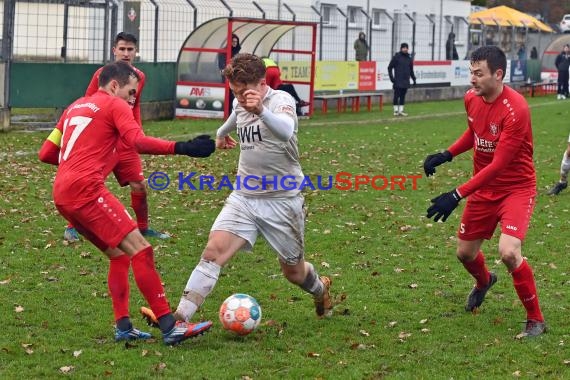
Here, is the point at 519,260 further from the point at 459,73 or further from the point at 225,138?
the point at 459,73

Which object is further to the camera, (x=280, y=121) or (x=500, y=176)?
(x=500, y=176)

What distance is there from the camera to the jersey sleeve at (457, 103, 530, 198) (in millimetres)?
7305

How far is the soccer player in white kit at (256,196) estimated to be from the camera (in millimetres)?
6957

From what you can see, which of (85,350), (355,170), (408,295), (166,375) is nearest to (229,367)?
(166,375)

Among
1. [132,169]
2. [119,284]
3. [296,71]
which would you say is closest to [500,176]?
[119,284]

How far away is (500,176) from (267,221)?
5.71 feet

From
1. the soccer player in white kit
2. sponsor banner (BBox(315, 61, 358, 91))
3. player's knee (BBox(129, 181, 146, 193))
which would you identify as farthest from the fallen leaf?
sponsor banner (BBox(315, 61, 358, 91))

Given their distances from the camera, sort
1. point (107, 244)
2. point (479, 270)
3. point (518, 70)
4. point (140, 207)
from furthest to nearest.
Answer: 1. point (518, 70)
2. point (140, 207)
3. point (479, 270)
4. point (107, 244)

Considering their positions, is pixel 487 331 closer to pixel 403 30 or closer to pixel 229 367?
pixel 229 367

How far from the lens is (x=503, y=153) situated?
7.32 m

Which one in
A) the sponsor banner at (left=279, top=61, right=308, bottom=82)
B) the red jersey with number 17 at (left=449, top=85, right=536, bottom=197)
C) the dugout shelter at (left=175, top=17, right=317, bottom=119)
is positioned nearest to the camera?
the red jersey with number 17 at (left=449, top=85, right=536, bottom=197)

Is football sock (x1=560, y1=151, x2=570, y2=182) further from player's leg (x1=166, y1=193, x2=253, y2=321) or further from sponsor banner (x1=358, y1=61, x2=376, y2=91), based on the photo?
sponsor banner (x1=358, y1=61, x2=376, y2=91)

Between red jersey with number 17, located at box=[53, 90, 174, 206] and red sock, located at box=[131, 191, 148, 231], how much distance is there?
141 inches

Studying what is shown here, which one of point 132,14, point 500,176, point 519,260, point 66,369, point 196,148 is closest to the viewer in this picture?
point 66,369
